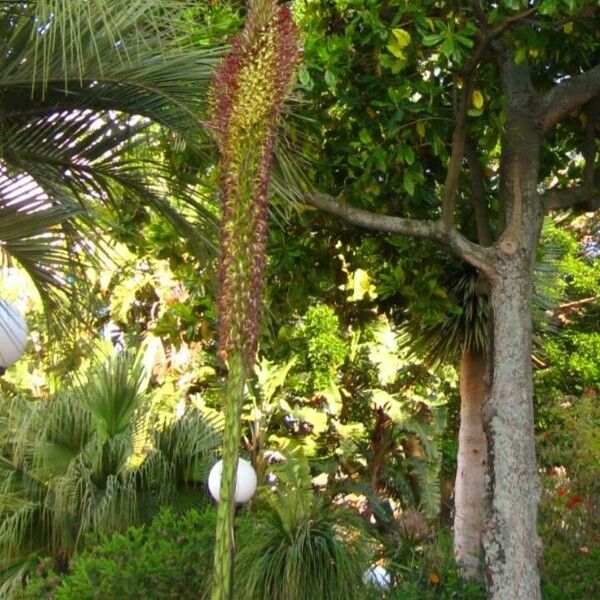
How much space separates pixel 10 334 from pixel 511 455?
9.63 ft

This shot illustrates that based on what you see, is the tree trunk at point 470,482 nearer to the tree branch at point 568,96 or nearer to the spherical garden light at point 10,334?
the tree branch at point 568,96

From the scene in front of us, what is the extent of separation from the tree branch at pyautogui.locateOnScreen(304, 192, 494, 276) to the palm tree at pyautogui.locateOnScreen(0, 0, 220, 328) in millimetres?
848

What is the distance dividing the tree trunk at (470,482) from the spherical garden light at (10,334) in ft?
10.9

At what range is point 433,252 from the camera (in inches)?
323

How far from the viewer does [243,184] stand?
10.1 feet

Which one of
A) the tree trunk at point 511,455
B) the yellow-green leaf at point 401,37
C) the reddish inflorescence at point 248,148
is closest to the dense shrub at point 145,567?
the tree trunk at point 511,455

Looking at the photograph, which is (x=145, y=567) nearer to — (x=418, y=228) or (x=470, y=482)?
(x=470, y=482)

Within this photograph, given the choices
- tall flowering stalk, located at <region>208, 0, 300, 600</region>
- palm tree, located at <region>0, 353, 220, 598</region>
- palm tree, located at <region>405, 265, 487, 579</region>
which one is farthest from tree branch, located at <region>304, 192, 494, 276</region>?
tall flowering stalk, located at <region>208, 0, 300, 600</region>

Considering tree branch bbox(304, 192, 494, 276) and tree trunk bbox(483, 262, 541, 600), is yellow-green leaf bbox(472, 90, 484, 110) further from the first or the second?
tree trunk bbox(483, 262, 541, 600)

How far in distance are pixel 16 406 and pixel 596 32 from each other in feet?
18.2

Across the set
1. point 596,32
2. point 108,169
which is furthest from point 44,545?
point 596,32

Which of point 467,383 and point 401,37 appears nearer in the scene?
point 401,37

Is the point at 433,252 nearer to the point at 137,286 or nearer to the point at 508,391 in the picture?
the point at 508,391

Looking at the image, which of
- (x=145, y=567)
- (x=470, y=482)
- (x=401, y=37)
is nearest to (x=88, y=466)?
(x=145, y=567)
